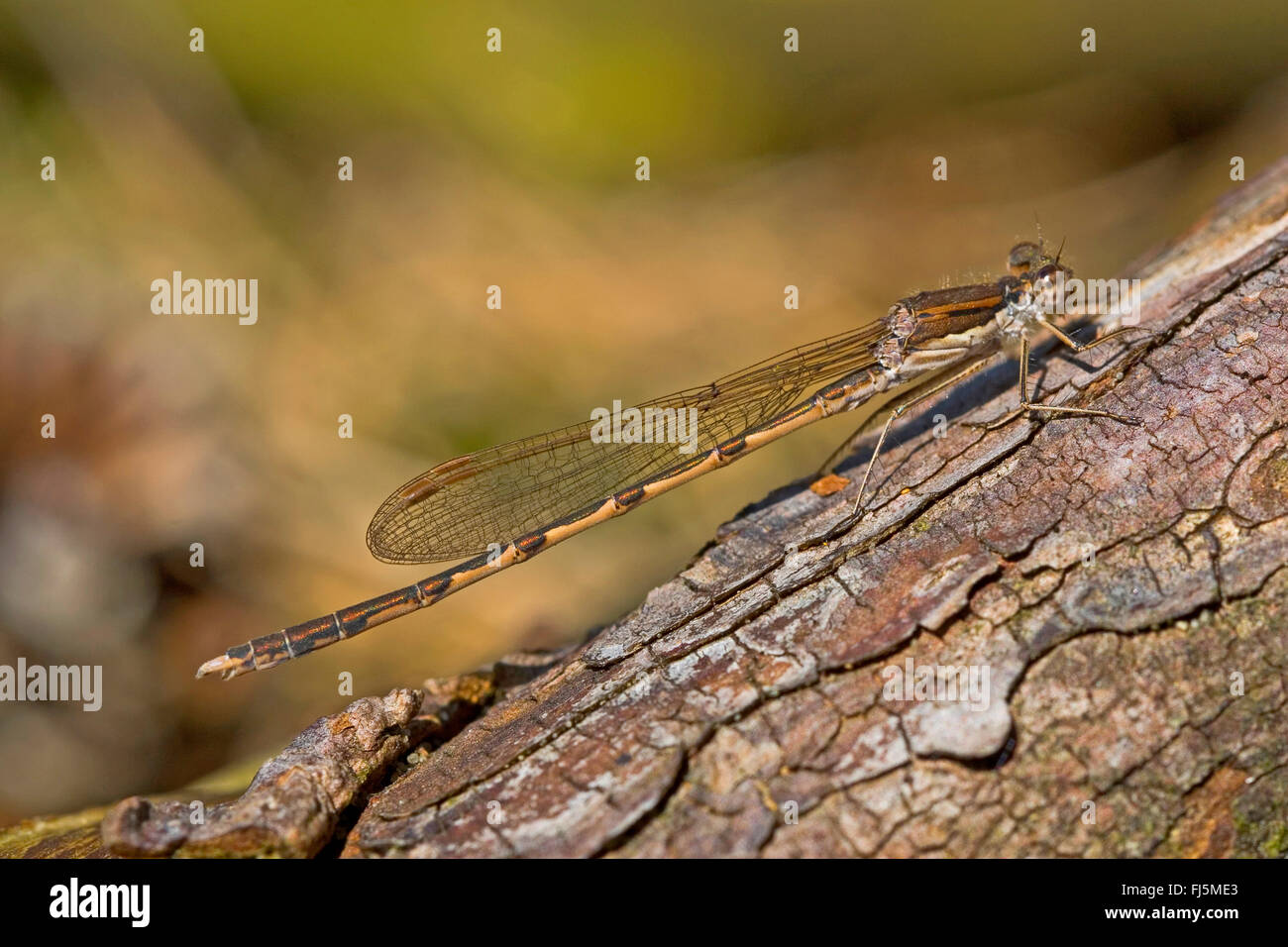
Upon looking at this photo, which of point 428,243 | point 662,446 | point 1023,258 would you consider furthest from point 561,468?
point 1023,258

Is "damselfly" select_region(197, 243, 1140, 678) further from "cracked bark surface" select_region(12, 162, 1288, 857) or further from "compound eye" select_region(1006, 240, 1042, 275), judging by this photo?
"cracked bark surface" select_region(12, 162, 1288, 857)

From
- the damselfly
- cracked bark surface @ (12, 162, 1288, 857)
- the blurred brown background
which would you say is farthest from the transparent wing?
cracked bark surface @ (12, 162, 1288, 857)

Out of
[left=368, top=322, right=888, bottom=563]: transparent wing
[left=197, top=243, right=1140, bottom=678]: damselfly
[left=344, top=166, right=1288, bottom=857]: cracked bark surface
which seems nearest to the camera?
[left=344, top=166, right=1288, bottom=857]: cracked bark surface

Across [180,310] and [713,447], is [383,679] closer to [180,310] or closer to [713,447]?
[713,447]

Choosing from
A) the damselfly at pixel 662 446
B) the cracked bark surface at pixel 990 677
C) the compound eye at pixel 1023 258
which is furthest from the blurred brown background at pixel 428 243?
the cracked bark surface at pixel 990 677

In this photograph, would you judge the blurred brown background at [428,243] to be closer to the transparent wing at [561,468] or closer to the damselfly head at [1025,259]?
the transparent wing at [561,468]

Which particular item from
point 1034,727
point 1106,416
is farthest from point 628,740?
point 1106,416

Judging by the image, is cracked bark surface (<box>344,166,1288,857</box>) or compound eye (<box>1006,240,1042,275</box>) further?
compound eye (<box>1006,240,1042,275</box>)
